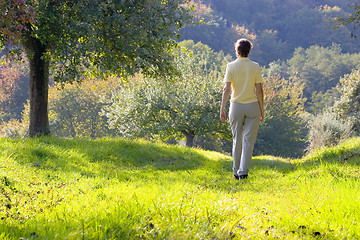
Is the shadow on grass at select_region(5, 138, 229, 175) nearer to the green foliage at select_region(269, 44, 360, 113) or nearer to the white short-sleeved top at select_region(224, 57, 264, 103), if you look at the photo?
the white short-sleeved top at select_region(224, 57, 264, 103)

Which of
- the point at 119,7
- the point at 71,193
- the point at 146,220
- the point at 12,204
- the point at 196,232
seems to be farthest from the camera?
the point at 119,7

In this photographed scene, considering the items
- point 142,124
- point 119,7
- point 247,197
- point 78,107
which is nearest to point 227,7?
point 78,107

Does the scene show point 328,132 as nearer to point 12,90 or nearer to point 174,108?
point 174,108

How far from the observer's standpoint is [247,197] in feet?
17.1

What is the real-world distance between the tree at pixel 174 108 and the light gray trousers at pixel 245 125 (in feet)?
53.8

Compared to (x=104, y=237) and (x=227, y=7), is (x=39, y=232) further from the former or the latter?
(x=227, y=7)

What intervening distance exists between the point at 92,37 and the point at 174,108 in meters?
13.7

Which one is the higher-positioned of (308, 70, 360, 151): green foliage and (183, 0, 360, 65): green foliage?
(183, 0, 360, 65): green foliage

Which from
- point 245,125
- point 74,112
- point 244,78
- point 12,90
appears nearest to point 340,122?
point 245,125

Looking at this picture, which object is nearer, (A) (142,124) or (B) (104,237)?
(B) (104,237)

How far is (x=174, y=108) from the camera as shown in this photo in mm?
25188

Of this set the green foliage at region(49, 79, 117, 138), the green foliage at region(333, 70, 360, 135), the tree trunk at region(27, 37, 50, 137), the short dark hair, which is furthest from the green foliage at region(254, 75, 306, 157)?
Result: the short dark hair

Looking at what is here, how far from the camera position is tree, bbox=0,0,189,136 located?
11570 mm

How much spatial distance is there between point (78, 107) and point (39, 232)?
55.1 m
